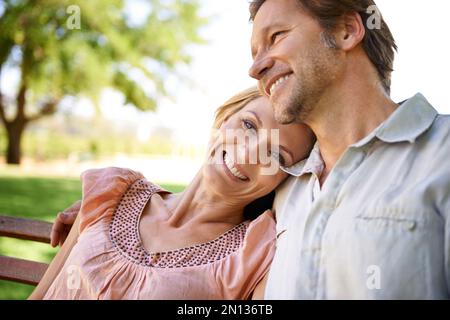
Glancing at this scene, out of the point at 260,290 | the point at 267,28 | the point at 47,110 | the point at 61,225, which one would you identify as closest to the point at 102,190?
the point at 61,225

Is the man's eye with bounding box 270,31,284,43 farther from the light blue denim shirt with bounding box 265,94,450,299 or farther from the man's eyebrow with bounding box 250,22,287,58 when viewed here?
the light blue denim shirt with bounding box 265,94,450,299

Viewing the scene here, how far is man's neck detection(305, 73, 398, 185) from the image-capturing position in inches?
62.6

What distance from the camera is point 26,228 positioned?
2312 millimetres

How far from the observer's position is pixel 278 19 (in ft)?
5.50

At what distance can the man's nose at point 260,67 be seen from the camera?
166 centimetres

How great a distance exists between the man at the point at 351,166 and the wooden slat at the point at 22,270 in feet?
3.60

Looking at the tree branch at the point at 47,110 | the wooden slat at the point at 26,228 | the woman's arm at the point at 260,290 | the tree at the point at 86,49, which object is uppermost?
the tree at the point at 86,49

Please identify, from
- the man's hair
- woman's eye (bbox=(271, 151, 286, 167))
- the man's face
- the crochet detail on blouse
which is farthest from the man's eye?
the crochet detail on blouse

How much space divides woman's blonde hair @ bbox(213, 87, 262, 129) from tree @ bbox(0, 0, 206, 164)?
1006 centimetres

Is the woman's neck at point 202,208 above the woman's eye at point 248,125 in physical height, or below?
below

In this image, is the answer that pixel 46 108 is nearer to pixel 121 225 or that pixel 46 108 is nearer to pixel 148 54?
pixel 148 54

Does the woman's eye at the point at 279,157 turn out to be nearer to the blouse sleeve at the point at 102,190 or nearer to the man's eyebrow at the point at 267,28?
the man's eyebrow at the point at 267,28

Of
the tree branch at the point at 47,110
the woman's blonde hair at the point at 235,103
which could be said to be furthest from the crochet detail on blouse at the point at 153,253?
the tree branch at the point at 47,110
